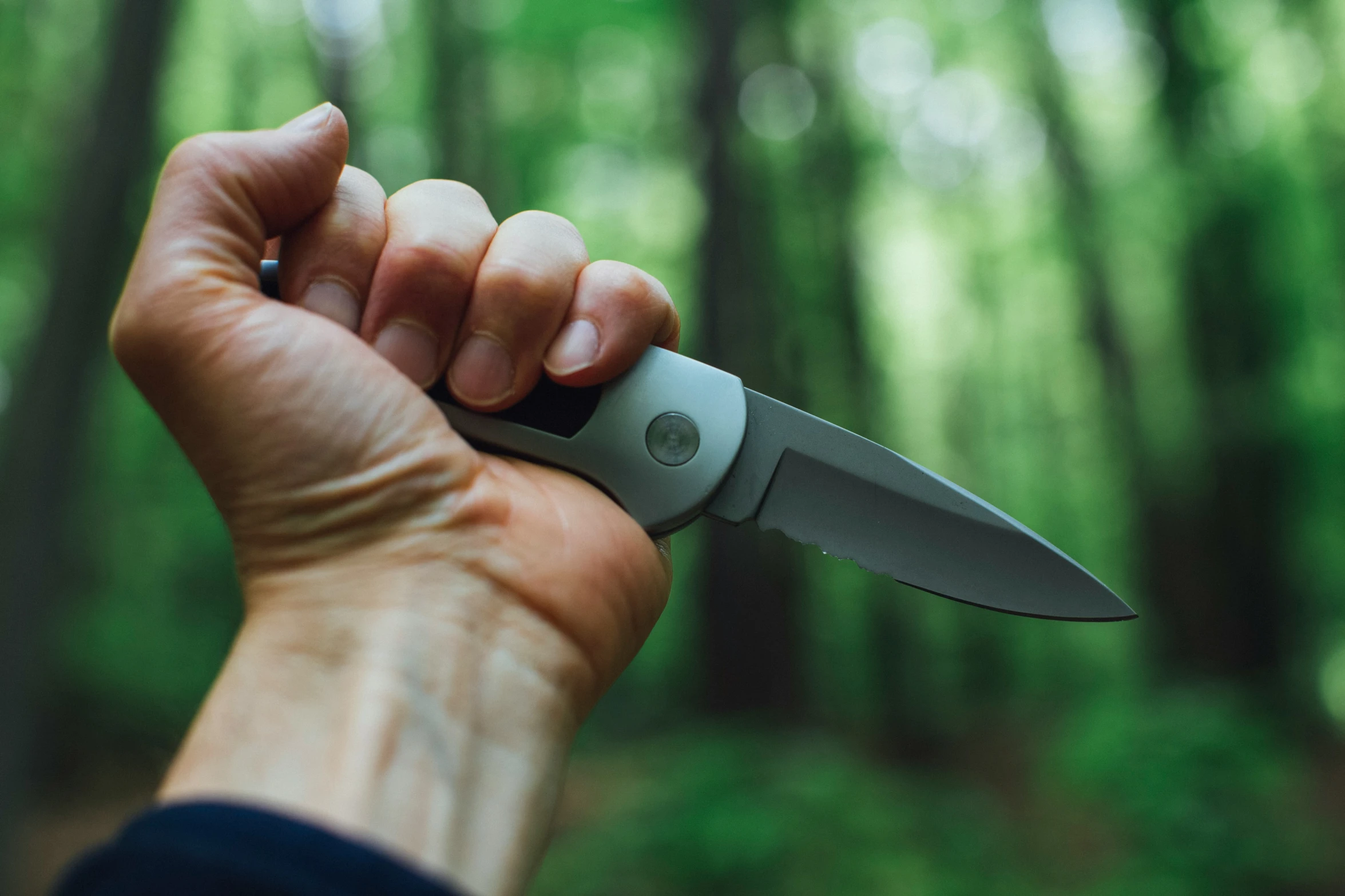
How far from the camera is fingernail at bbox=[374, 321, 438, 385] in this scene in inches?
53.7

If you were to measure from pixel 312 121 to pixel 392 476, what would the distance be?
0.59 metres

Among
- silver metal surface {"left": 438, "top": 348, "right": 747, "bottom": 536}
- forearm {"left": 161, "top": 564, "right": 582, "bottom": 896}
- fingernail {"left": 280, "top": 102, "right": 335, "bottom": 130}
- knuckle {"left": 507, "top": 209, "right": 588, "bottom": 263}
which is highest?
fingernail {"left": 280, "top": 102, "right": 335, "bottom": 130}

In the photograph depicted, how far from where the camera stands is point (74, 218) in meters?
3.88

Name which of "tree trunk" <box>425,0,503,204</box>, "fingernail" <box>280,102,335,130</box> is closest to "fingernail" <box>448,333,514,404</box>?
"fingernail" <box>280,102,335,130</box>

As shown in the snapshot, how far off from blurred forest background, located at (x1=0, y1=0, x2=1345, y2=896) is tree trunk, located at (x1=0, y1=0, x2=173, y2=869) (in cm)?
2

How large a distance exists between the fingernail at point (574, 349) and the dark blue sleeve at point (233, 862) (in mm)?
794

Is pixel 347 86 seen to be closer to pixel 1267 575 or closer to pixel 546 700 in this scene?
pixel 546 700

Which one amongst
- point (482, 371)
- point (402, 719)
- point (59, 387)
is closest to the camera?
point (402, 719)

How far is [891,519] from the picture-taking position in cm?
142

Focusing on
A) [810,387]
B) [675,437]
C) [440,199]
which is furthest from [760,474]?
[810,387]

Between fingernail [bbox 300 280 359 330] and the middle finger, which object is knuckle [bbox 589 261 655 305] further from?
fingernail [bbox 300 280 359 330]

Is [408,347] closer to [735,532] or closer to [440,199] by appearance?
[440,199]

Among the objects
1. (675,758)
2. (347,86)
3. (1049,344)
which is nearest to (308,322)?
(675,758)

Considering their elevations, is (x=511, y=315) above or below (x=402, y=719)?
above
